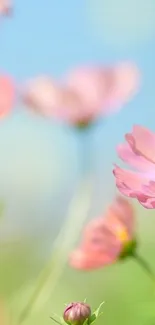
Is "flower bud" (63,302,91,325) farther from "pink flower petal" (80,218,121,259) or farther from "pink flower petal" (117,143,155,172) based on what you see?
"pink flower petal" (80,218,121,259)

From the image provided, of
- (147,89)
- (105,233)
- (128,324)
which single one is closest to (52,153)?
(147,89)

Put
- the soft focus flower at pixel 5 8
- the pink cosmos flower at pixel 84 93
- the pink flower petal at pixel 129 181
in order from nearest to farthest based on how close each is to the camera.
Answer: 1. the pink flower petal at pixel 129 181
2. the soft focus flower at pixel 5 8
3. the pink cosmos flower at pixel 84 93

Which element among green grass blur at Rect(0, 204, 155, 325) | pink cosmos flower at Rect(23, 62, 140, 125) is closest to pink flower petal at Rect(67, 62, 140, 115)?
pink cosmos flower at Rect(23, 62, 140, 125)

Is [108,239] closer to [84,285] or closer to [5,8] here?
[5,8]

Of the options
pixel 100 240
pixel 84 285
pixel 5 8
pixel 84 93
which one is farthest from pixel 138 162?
pixel 84 285

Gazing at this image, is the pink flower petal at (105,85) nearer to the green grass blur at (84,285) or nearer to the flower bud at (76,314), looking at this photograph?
the green grass blur at (84,285)

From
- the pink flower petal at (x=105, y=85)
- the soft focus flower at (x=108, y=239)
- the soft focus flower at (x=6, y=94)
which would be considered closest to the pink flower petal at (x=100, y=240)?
the soft focus flower at (x=108, y=239)

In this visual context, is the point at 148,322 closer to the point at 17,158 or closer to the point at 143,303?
the point at 143,303
